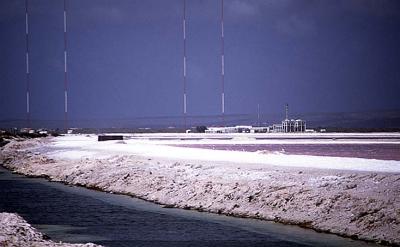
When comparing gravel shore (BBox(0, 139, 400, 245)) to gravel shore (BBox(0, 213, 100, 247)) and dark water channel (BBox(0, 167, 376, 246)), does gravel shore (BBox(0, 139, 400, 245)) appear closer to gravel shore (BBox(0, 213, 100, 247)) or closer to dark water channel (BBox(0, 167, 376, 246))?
dark water channel (BBox(0, 167, 376, 246))

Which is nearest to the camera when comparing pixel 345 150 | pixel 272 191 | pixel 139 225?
pixel 139 225

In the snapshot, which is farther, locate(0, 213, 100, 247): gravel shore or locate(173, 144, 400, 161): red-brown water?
locate(173, 144, 400, 161): red-brown water

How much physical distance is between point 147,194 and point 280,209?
25.1ft

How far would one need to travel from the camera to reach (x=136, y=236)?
16.1 meters

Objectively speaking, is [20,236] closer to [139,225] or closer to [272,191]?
[139,225]

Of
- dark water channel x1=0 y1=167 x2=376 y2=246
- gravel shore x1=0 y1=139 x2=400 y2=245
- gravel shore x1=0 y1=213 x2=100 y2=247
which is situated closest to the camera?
gravel shore x1=0 y1=213 x2=100 y2=247

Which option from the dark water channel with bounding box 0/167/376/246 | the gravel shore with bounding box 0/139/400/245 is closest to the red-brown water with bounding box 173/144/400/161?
the gravel shore with bounding box 0/139/400/245

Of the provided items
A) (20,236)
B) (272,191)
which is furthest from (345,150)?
(20,236)

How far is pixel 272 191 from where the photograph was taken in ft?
70.2

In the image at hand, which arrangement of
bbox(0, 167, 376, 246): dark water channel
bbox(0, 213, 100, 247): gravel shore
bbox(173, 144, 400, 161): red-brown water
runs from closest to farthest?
1. bbox(0, 213, 100, 247): gravel shore
2. bbox(0, 167, 376, 246): dark water channel
3. bbox(173, 144, 400, 161): red-brown water

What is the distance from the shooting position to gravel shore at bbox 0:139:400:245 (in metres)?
16.9

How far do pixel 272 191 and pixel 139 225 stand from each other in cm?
566

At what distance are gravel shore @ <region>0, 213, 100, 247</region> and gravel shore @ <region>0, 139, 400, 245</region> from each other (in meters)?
7.50

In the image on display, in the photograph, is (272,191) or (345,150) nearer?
(272,191)
